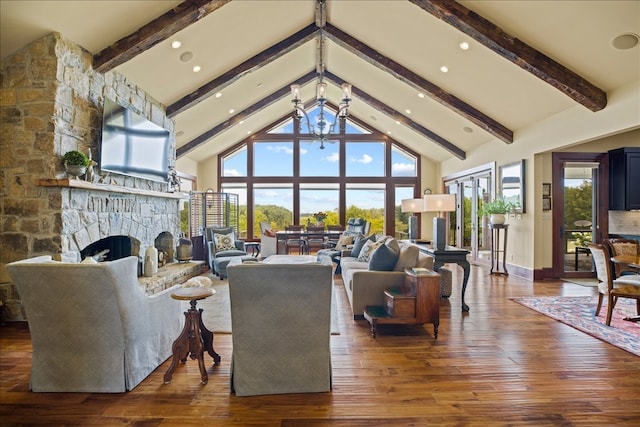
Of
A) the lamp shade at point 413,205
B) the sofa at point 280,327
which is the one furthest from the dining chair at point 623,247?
the lamp shade at point 413,205

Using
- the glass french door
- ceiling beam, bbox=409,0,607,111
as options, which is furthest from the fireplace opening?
the glass french door

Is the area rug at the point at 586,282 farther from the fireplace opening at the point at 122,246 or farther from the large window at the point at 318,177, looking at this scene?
the fireplace opening at the point at 122,246

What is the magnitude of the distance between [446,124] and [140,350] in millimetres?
7236

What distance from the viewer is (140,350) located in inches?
96.9

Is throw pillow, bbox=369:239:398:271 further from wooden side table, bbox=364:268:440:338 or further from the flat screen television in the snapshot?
the flat screen television

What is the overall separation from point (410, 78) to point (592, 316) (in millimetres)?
4517

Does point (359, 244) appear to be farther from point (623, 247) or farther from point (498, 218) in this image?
point (623, 247)

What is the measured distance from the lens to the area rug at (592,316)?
3.27m

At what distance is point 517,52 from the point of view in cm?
438

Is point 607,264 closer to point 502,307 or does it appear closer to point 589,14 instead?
point 502,307

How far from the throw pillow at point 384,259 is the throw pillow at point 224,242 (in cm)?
357

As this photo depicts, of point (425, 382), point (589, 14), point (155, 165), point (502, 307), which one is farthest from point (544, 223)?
point (155, 165)

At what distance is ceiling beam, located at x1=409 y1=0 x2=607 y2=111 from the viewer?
4.28 m

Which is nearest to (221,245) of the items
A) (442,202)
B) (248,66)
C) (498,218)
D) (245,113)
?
(248,66)
